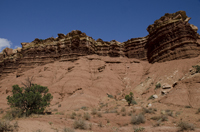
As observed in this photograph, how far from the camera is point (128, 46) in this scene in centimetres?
5056

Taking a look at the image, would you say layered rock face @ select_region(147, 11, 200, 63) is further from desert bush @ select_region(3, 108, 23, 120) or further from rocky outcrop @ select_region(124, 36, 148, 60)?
desert bush @ select_region(3, 108, 23, 120)

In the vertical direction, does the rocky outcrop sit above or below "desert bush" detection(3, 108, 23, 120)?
above

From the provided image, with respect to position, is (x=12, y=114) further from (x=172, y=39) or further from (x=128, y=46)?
(x=128, y=46)

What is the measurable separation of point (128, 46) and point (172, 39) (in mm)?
16444

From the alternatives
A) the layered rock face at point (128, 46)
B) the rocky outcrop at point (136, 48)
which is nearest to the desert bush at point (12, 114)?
the layered rock face at point (128, 46)

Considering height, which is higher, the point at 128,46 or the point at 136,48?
the point at 128,46

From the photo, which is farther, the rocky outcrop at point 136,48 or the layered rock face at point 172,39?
the rocky outcrop at point 136,48

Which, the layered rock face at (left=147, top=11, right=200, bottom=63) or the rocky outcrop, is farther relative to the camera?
the rocky outcrop

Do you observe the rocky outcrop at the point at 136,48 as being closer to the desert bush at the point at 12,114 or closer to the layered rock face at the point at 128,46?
the layered rock face at the point at 128,46

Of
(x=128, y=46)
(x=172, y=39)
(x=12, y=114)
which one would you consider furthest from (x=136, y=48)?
(x=12, y=114)

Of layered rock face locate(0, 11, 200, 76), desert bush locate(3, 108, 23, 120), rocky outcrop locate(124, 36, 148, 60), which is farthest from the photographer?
rocky outcrop locate(124, 36, 148, 60)

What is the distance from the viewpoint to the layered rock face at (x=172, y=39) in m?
33.2

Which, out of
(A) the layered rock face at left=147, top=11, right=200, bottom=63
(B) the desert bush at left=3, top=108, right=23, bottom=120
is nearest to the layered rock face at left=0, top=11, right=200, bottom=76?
(A) the layered rock face at left=147, top=11, right=200, bottom=63

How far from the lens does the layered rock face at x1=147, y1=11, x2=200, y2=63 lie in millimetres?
33162
